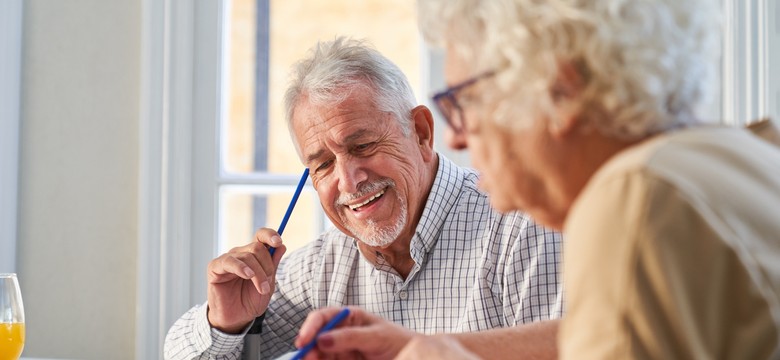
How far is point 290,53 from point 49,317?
99 centimetres

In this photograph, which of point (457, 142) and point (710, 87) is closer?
point (710, 87)

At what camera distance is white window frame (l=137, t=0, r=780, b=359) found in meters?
→ 2.40

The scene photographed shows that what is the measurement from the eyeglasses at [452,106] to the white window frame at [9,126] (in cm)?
185

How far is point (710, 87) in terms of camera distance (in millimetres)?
864

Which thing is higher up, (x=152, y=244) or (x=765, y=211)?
(x=765, y=211)

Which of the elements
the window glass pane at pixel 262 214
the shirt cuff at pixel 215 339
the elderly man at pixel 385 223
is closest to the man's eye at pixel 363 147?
the elderly man at pixel 385 223

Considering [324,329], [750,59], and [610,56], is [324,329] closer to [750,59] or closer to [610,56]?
[610,56]

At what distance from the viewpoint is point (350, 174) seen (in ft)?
6.08

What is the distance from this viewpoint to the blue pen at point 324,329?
42.5 inches

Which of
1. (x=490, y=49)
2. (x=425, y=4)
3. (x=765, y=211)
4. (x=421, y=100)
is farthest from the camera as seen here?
(x=421, y=100)

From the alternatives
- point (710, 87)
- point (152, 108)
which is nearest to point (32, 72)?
point (152, 108)

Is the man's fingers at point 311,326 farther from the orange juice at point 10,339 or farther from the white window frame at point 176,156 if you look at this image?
the white window frame at point 176,156

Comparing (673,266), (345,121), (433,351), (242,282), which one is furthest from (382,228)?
(673,266)

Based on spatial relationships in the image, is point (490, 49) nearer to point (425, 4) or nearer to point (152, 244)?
point (425, 4)
